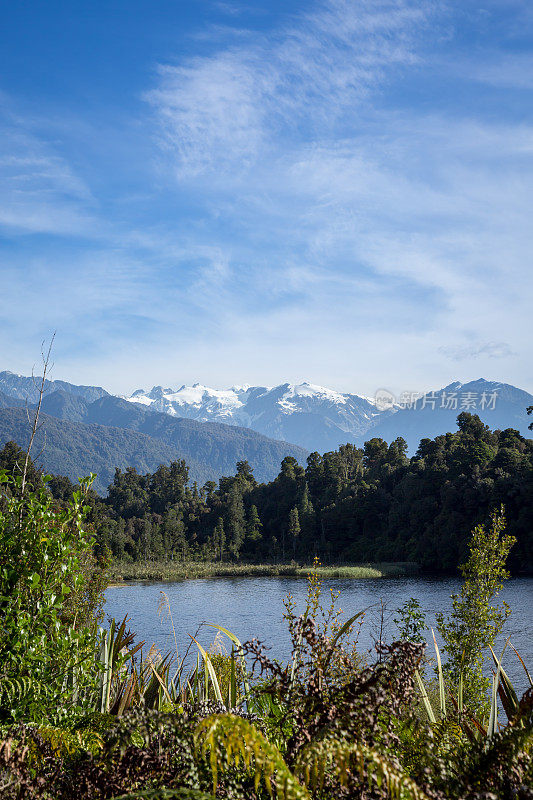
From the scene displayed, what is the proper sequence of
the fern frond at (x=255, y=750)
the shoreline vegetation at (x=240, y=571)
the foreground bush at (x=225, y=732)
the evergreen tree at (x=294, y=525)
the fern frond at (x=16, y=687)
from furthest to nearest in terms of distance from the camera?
the evergreen tree at (x=294, y=525)
the shoreline vegetation at (x=240, y=571)
the fern frond at (x=16, y=687)
the foreground bush at (x=225, y=732)
the fern frond at (x=255, y=750)

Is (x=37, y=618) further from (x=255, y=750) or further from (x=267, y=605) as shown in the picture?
(x=267, y=605)

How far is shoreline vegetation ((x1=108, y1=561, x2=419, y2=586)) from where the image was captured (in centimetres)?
4047

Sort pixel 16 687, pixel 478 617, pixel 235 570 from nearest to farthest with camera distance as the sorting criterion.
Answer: pixel 16 687 < pixel 478 617 < pixel 235 570

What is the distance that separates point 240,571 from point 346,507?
43.6ft

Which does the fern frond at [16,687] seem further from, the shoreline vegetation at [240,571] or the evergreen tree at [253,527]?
the evergreen tree at [253,527]

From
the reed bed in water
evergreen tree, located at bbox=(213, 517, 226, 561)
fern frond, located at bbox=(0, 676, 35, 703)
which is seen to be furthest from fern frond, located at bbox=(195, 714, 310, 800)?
evergreen tree, located at bbox=(213, 517, 226, 561)

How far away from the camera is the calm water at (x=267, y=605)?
63.6 feet

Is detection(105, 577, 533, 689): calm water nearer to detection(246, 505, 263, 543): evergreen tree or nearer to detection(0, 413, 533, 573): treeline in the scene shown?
detection(0, 413, 533, 573): treeline

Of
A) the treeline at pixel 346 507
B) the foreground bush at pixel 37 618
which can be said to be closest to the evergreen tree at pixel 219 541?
the treeline at pixel 346 507

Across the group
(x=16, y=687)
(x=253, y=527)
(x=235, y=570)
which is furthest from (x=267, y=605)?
(x=253, y=527)

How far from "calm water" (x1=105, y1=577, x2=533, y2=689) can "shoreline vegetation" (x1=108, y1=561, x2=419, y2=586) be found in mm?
2657

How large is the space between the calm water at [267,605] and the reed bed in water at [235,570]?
281 centimetres

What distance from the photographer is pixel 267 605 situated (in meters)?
29.1

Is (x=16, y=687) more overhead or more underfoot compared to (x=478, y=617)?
more underfoot
